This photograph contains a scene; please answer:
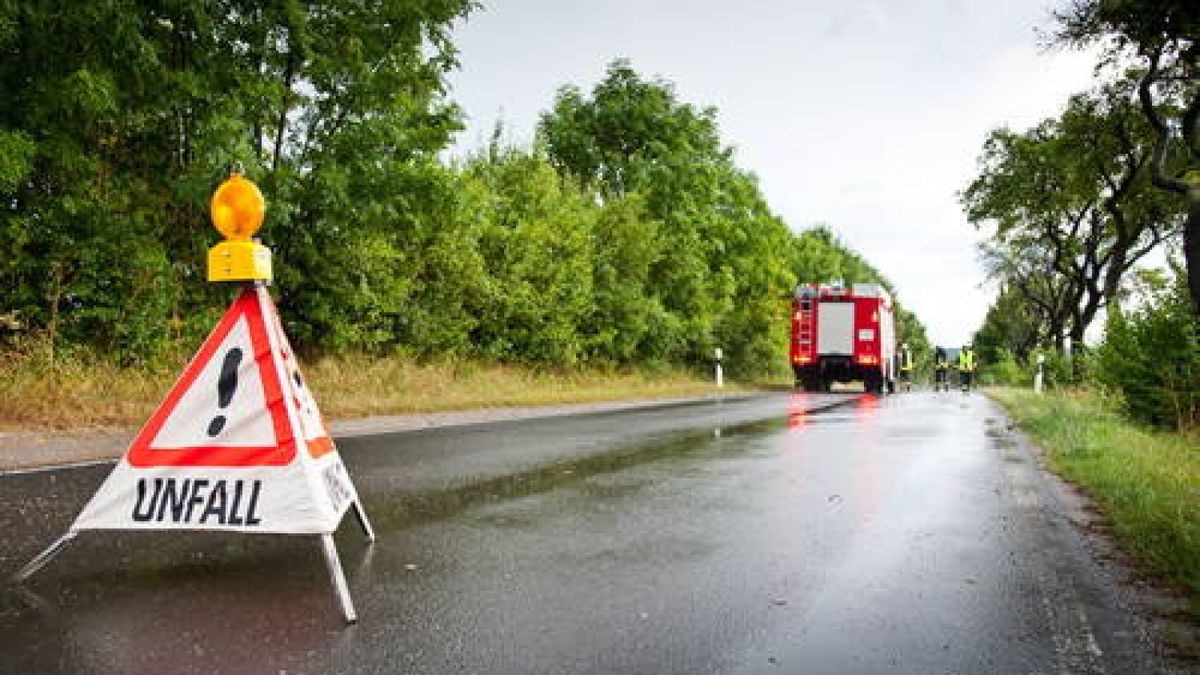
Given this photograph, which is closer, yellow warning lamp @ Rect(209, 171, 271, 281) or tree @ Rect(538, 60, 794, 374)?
yellow warning lamp @ Rect(209, 171, 271, 281)

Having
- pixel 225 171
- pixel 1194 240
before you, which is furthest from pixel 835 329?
pixel 225 171

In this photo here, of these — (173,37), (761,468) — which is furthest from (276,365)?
(173,37)

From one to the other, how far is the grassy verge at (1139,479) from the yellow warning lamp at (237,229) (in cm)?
448

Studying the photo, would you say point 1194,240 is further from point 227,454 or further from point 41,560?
point 41,560

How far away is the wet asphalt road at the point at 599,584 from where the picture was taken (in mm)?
3535

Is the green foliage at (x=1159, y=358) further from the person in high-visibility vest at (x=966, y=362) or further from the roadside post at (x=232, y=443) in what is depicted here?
the person in high-visibility vest at (x=966, y=362)

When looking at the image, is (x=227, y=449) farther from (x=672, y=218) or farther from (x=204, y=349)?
(x=672, y=218)

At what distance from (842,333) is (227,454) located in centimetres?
3037

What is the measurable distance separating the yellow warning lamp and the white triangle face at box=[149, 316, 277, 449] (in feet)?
0.85

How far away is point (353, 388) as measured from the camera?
662 inches

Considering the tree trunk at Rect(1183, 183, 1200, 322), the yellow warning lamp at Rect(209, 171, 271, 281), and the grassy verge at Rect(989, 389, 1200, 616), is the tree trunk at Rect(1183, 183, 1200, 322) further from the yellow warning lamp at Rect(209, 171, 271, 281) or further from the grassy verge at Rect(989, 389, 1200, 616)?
the yellow warning lamp at Rect(209, 171, 271, 281)

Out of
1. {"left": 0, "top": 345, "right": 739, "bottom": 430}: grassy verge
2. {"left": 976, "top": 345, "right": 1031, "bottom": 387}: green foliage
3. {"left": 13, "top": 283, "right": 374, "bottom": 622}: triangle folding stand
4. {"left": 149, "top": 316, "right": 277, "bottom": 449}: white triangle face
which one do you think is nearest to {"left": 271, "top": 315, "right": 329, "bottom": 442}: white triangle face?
{"left": 13, "top": 283, "right": 374, "bottom": 622}: triangle folding stand

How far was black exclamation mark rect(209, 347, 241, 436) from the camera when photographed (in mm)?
4371

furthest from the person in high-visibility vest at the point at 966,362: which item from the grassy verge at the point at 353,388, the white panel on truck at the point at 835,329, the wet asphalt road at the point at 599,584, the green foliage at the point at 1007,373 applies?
the wet asphalt road at the point at 599,584
